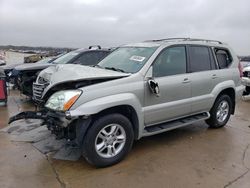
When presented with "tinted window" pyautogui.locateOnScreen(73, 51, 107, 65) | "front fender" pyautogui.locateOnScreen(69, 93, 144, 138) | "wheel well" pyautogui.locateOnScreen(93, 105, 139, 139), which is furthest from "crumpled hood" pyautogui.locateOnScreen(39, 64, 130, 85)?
"tinted window" pyautogui.locateOnScreen(73, 51, 107, 65)

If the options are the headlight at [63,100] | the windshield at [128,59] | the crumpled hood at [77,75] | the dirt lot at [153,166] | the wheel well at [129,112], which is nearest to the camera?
the dirt lot at [153,166]

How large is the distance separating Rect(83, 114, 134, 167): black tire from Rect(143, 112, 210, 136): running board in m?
0.40

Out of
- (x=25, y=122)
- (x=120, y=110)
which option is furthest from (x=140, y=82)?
(x=25, y=122)

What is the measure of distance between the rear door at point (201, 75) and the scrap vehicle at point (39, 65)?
3.93m

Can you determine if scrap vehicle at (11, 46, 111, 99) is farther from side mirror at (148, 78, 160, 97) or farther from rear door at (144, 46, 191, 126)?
side mirror at (148, 78, 160, 97)

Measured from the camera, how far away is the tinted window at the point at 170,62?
15.5 feet

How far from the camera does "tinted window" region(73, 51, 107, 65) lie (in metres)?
8.95

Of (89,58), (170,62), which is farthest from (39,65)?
(170,62)

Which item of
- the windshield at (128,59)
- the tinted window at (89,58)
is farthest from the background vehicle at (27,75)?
the windshield at (128,59)

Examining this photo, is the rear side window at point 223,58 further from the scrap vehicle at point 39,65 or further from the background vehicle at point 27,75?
the background vehicle at point 27,75

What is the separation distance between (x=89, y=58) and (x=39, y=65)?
1.54 meters

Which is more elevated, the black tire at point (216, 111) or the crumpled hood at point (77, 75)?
the crumpled hood at point (77, 75)

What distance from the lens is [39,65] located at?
8531 mm

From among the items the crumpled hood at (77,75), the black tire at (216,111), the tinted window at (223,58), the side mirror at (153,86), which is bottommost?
the black tire at (216,111)
